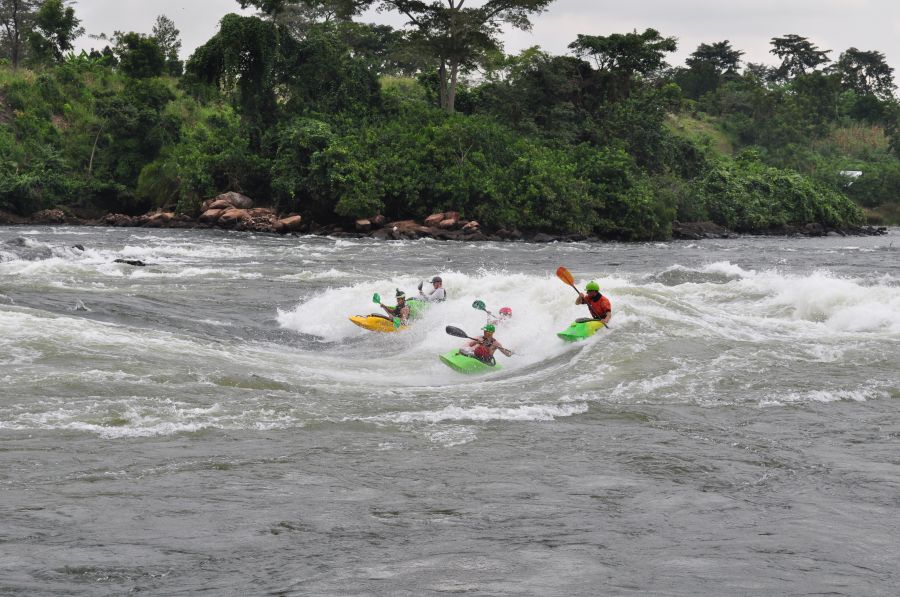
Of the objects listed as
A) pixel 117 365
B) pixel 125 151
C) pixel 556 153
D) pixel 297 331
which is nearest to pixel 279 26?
pixel 125 151

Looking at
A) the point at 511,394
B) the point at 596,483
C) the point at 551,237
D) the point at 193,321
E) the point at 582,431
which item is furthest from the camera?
the point at 551,237

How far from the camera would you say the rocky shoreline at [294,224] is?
31.2 m

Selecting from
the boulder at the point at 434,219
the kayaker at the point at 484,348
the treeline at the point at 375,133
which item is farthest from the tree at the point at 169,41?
the kayaker at the point at 484,348

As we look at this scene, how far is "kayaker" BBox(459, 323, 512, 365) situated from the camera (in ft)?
36.3

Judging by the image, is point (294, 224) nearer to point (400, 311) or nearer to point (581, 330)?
point (400, 311)

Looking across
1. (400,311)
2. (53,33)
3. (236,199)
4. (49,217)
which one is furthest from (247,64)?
(400,311)

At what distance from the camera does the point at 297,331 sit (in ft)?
46.3

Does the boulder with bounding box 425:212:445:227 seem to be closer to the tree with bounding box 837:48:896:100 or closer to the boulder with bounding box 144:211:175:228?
the boulder with bounding box 144:211:175:228

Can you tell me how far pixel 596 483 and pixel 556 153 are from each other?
31081 mm

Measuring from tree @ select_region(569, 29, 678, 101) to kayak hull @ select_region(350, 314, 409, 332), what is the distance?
28882 millimetres

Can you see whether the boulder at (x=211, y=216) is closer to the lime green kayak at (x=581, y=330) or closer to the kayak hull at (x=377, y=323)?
the kayak hull at (x=377, y=323)

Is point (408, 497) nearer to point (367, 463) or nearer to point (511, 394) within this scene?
point (367, 463)

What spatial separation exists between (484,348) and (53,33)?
137ft

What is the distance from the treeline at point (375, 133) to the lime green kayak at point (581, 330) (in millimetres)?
20096
